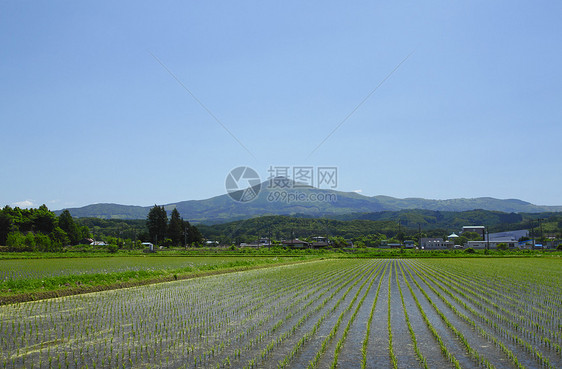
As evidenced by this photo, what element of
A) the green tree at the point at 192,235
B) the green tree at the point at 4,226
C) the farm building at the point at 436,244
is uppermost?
the green tree at the point at 4,226

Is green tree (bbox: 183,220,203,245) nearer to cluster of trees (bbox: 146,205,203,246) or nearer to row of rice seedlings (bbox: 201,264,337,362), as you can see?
cluster of trees (bbox: 146,205,203,246)

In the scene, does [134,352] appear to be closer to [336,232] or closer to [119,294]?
[119,294]

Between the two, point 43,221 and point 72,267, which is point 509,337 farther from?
point 43,221

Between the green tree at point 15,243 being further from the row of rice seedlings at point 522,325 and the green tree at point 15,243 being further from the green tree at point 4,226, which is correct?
the row of rice seedlings at point 522,325

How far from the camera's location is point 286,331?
23.7ft

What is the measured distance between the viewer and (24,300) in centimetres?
1130

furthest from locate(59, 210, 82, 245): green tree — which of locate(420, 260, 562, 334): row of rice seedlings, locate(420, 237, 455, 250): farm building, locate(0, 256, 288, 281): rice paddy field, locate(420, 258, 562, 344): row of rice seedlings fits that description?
locate(420, 258, 562, 344): row of rice seedlings

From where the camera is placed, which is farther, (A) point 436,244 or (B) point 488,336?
(A) point 436,244

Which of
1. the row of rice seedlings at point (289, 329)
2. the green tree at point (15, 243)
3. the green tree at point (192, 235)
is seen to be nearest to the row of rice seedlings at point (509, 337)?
the row of rice seedlings at point (289, 329)

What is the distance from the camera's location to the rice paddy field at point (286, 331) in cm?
549

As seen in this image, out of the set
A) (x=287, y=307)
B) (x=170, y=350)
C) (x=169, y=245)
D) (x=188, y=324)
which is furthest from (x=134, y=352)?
(x=169, y=245)

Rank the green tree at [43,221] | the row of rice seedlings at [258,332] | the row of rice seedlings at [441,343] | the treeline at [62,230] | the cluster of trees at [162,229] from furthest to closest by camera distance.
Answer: the cluster of trees at [162,229]
the green tree at [43,221]
the treeline at [62,230]
the row of rice seedlings at [258,332]
the row of rice seedlings at [441,343]

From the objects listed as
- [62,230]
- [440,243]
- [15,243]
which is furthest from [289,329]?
[440,243]

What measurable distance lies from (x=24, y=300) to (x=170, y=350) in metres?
7.65
